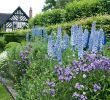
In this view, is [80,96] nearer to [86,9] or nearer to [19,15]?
[86,9]

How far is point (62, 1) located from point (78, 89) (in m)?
55.5

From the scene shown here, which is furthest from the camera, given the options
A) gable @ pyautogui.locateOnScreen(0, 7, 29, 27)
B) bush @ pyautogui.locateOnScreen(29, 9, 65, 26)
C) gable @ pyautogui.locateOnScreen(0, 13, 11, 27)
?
gable @ pyautogui.locateOnScreen(0, 13, 11, 27)

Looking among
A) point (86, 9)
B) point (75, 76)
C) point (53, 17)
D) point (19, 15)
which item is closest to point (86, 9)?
point (86, 9)

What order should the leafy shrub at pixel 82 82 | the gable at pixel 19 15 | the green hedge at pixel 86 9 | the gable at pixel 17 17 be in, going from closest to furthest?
1. the leafy shrub at pixel 82 82
2. the green hedge at pixel 86 9
3. the gable at pixel 17 17
4. the gable at pixel 19 15

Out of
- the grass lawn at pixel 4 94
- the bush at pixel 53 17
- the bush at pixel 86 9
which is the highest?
the bush at pixel 86 9

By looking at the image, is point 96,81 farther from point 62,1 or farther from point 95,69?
point 62,1

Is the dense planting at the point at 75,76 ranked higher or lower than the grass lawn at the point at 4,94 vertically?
higher

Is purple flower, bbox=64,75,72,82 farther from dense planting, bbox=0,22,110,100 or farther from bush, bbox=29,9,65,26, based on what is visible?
bush, bbox=29,9,65,26

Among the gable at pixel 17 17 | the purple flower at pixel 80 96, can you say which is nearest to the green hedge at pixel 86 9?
the purple flower at pixel 80 96

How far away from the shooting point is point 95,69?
507 centimetres

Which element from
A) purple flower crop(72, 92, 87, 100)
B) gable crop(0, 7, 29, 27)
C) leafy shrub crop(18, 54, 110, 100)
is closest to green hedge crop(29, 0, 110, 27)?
leafy shrub crop(18, 54, 110, 100)

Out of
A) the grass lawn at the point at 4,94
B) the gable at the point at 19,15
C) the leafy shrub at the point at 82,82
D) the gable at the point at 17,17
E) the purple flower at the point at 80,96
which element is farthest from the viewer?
the gable at the point at 19,15

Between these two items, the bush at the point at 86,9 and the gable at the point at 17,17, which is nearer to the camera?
the bush at the point at 86,9

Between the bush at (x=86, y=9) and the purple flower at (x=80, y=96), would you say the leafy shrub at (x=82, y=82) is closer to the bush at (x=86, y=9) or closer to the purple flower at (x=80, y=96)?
the purple flower at (x=80, y=96)
